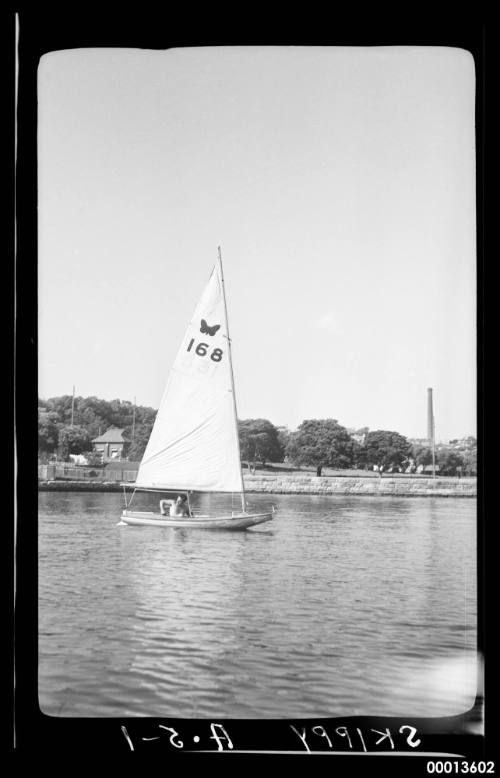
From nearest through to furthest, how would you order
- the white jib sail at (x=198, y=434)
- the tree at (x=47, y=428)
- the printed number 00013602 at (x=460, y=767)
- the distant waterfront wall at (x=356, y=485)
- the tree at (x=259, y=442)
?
the printed number 00013602 at (x=460, y=767) < the tree at (x=47, y=428) < the distant waterfront wall at (x=356, y=485) < the tree at (x=259, y=442) < the white jib sail at (x=198, y=434)

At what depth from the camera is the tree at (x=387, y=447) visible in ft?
9.95

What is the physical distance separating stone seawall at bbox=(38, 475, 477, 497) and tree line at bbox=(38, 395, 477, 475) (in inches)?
3.5

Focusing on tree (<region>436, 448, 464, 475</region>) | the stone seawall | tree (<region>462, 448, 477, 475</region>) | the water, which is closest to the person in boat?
the stone seawall

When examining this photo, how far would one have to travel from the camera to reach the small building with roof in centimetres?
379

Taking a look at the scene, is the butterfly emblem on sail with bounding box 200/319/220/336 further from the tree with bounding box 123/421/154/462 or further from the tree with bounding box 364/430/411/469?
the tree with bounding box 364/430/411/469

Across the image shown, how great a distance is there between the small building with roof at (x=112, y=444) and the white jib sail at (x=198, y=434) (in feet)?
0.58

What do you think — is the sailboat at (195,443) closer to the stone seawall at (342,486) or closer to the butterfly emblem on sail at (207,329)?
the stone seawall at (342,486)

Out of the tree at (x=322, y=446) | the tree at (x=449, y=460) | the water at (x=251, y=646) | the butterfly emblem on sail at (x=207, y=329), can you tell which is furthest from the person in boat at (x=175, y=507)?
the tree at (x=449, y=460)
